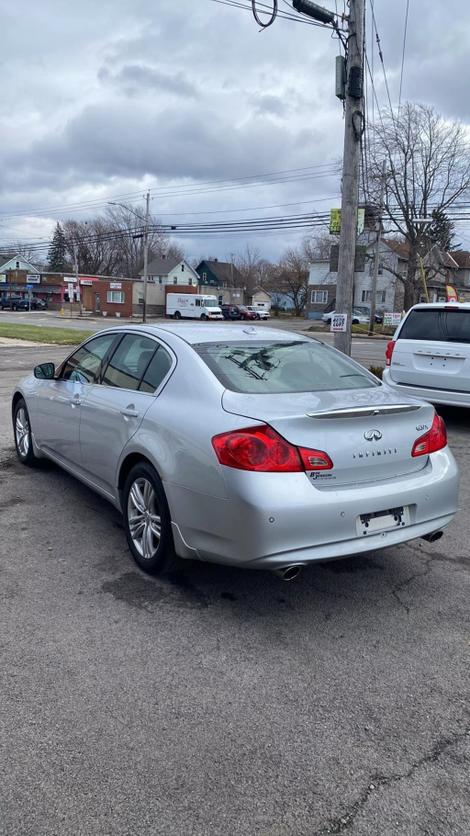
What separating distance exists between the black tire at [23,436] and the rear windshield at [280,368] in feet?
9.34

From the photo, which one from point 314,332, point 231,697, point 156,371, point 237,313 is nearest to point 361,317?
point 237,313

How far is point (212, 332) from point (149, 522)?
1.44 metres

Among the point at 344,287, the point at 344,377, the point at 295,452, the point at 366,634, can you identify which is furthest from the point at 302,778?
the point at 344,287

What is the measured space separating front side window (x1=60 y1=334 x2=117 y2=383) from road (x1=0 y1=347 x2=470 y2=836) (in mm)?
1359

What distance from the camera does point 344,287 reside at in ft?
→ 35.5

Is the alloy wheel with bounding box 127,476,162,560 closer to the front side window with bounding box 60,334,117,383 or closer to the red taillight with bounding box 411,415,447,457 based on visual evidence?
the front side window with bounding box 60,334,117,383

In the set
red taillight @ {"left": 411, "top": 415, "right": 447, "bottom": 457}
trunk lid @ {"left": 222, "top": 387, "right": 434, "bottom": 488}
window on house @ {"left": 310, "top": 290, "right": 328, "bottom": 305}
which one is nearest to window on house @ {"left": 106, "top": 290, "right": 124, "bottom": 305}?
window on house @ {"left": 310, "top": 290, "right": 328, "bottom": 305}

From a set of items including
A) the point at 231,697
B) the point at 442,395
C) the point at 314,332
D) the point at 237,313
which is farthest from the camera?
the point at 237,313

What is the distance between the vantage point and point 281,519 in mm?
3186

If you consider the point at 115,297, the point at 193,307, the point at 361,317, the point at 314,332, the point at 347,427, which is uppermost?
the point at 115,297

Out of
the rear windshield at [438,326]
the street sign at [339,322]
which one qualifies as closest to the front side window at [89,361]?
the rear windshield at [438,326]

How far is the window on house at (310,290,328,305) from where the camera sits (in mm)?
77562

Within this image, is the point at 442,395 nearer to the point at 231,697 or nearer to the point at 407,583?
the point at 407,583

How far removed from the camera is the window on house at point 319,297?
77562 mm
